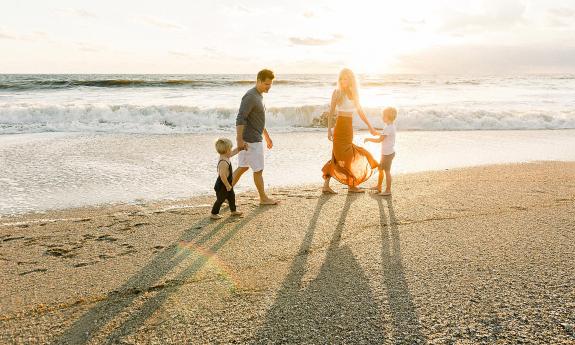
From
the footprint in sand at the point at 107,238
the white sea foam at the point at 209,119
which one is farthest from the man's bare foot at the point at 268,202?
the white sea foam at the point at 209,119

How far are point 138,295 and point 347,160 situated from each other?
13.8ft

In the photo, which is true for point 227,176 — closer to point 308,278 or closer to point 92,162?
point 308,278

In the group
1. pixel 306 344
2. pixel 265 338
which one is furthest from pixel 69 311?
pixel 306 344

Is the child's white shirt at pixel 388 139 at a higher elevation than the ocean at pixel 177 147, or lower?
higher

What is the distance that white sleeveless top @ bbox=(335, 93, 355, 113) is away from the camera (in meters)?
6.55

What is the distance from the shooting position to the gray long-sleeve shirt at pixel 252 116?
5.82 m

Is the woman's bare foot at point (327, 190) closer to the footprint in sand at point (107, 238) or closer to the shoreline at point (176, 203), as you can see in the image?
the shoreline at point (176, 203)

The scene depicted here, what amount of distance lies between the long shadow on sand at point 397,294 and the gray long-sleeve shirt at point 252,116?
7.25 ft

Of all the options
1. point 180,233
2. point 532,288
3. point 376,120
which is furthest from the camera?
point 376,120

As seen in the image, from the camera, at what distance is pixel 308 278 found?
357 centimetres

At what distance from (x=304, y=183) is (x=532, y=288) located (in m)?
4.55

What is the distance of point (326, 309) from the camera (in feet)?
9.99

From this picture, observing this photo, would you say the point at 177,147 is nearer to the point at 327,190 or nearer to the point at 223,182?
the point at 327,190

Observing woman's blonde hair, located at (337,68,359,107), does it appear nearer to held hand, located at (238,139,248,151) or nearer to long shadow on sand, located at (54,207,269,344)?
held hand, located at (238,139,248,151)
